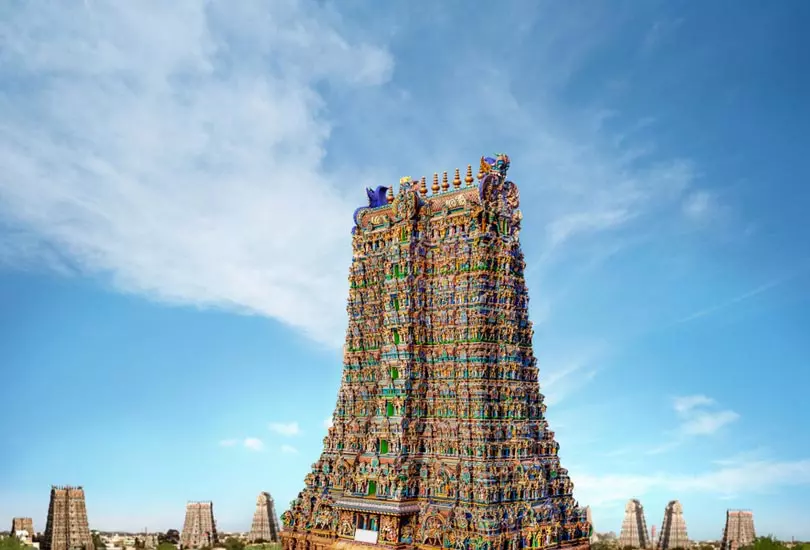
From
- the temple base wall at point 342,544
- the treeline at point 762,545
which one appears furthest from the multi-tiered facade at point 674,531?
the temple base wall at point 342,544

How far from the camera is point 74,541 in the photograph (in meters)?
53.8

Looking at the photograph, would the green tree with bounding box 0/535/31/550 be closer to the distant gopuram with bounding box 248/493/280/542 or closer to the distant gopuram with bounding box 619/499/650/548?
the distant gopuram with bounding box 248/493/280/542

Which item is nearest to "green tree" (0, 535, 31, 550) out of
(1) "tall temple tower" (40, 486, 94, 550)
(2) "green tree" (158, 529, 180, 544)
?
(1) "tall temple tower" (40, 486, 94, 550)

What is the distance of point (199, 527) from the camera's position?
6194cm

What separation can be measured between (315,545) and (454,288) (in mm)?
15123

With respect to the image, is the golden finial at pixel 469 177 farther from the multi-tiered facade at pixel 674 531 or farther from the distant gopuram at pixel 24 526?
the distant gopuram at pixel 24 526

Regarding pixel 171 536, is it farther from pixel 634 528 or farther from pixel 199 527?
pixel 634 528

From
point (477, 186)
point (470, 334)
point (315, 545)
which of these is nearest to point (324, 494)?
point (315, 545)

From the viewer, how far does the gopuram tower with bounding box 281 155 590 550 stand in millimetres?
31109

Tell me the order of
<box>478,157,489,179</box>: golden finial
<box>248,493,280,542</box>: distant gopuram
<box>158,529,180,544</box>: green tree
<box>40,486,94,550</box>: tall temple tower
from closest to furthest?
<box>478,157,489,179</box>: golden finial, <box>40,486,94,550</box>: tall temple tower, <box>248,493,280,542</box>: distant gopuram, <box>158,529,180,544</box>: green tree

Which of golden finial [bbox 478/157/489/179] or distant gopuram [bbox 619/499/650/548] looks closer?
golden finial [bbox 478/157/489/179]

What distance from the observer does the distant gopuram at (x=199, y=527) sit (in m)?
61.6

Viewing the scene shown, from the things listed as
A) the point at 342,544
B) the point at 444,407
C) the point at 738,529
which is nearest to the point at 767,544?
the point at 738,529

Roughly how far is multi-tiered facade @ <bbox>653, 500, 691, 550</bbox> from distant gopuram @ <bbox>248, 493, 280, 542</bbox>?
110 feet
